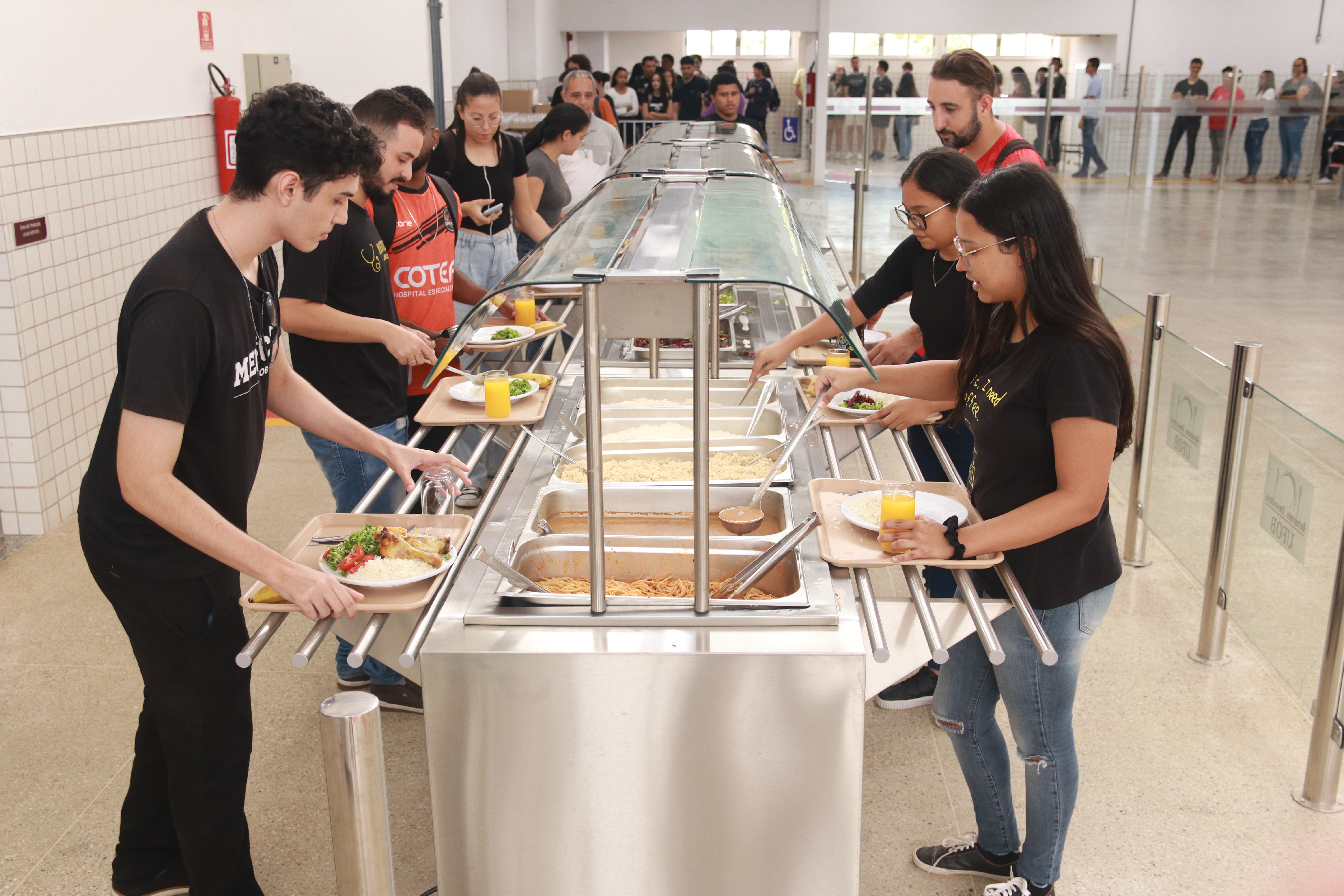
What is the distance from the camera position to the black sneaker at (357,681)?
10.7 ft

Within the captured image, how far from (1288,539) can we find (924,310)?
4.13ft

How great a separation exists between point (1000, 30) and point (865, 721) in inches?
657

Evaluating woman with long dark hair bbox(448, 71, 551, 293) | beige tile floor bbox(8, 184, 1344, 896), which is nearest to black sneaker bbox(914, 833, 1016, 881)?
beige tile floor bbox(8, 184, 1344, 896)

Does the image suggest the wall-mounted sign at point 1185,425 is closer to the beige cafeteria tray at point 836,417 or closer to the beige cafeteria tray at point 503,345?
the beige cafeteria tray at point 836,417

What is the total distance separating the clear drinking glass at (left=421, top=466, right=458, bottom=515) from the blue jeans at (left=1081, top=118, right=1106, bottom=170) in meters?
14.8

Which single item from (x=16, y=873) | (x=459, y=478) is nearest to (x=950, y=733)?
(x=459, y=478)

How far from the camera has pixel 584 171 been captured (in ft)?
20.6

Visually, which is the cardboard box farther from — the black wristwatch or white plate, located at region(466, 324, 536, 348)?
the black wristwatch

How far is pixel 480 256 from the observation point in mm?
4629

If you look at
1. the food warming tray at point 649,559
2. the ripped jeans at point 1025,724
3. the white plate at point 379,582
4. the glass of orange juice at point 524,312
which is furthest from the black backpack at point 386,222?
the ripped jeans at point 1025,724

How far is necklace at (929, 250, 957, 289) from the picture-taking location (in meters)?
3.00

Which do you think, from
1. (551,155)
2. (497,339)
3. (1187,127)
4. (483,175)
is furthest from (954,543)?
(1187,127)

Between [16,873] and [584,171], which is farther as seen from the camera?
[584,171]

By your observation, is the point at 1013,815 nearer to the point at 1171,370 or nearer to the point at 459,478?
the point at 459,478
